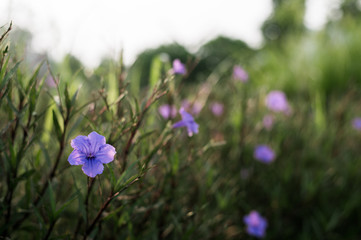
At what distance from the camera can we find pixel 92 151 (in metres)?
0.69

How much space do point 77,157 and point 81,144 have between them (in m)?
0.03

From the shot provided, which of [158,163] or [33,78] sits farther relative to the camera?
[158,163]

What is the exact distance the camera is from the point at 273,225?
185 cm

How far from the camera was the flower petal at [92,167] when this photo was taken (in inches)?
25.7

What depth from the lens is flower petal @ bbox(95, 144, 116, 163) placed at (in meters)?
0.67

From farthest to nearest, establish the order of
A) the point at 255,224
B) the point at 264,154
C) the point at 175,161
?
the point at 264,154 < the point at 255,224 < the point at 175,161

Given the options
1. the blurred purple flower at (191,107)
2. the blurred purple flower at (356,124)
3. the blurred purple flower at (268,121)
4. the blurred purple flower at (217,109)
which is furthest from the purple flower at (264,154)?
the blurred purple flower at (356,124)

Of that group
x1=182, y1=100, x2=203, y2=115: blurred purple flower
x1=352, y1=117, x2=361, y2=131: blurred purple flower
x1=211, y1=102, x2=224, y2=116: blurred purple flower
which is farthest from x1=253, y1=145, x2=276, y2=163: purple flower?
x1=352, y1=117, x2=361, y2=131: blurred purple flower

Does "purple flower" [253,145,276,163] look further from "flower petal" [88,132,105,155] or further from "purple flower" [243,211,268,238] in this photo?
"flower petal" [88,132,105,155]

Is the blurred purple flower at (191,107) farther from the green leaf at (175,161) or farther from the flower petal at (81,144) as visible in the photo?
the flower petal at (81,144)

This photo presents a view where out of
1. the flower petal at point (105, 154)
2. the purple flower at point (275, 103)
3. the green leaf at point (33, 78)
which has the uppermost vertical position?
the purple flower at point (275, 103)

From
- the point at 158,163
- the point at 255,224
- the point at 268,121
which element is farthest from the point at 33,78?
the point at 268,121

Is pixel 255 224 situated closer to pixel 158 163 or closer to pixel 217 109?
pixel 158 163

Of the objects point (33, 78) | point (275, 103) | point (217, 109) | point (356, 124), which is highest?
point (217, 109)
